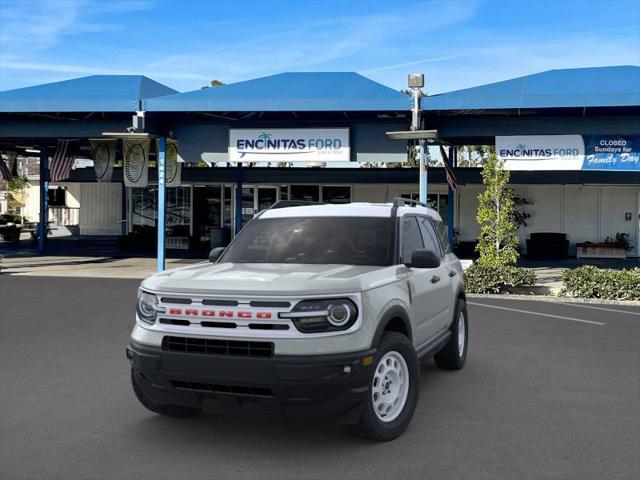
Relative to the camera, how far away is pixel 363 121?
62.9ft

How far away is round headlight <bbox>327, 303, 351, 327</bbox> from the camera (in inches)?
175

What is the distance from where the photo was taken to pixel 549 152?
17828 mm

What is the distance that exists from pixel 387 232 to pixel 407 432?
5.67ft

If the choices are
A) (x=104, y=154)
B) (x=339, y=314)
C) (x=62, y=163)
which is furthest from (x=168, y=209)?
(x=339, y=314)

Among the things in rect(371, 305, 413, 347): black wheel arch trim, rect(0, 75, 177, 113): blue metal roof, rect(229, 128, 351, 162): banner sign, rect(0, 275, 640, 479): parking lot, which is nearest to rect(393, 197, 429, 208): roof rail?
rect(371, 305, 413, 347): black wheel arch trim

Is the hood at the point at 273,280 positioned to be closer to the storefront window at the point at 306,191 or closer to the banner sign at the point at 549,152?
the banner sign at the point at 549,152

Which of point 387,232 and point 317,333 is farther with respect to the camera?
point 387,232

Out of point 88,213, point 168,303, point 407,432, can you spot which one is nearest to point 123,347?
point 168,303

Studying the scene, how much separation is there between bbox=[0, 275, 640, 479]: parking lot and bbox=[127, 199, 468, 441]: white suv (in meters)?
0.34

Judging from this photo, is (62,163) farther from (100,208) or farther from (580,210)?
(580,210)

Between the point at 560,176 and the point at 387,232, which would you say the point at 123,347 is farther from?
the point at 560,176

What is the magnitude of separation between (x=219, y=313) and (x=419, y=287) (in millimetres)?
2036

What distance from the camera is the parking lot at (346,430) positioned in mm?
4391

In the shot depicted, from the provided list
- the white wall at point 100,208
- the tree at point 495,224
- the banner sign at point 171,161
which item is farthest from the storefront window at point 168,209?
the tree at point 495,224
